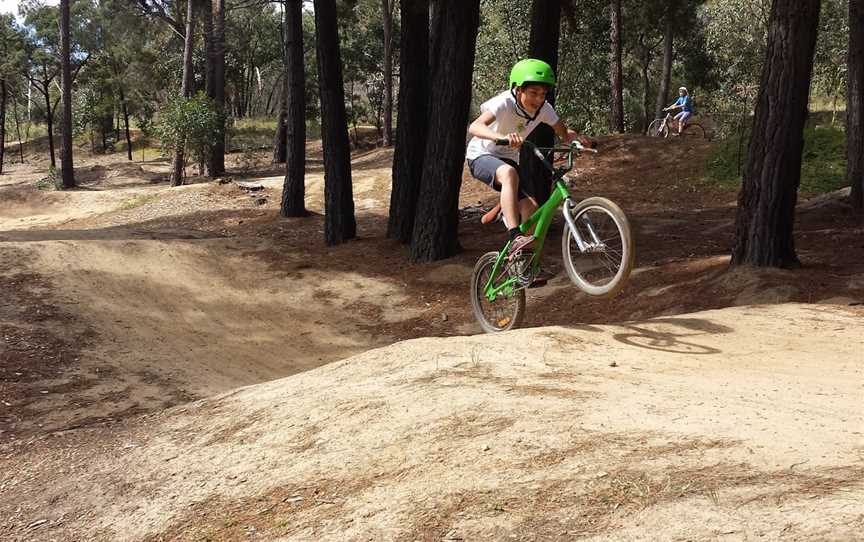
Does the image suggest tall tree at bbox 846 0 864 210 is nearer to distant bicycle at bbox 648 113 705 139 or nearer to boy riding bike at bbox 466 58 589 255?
boy riding bike at bbox 466 58 589 255

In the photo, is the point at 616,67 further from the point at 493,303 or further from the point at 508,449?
the point at 508,449

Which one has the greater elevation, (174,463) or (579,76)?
(579,76)

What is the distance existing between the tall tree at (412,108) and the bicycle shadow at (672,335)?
8.25 m

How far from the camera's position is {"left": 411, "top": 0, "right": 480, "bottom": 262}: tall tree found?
513 inches

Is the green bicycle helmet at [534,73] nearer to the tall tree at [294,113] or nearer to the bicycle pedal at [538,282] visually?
the bicycle pedal at [538,282]

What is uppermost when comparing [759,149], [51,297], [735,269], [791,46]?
[791,46]

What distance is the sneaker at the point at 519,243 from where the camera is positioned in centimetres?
700

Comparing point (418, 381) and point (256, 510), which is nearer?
point (256, 510)

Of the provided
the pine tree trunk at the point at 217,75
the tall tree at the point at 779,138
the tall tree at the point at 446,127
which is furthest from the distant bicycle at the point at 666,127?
the tall tree at the point at 779,138

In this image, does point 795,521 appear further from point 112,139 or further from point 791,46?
point 112,139

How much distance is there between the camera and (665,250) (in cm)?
1291

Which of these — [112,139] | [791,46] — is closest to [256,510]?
[791,46]

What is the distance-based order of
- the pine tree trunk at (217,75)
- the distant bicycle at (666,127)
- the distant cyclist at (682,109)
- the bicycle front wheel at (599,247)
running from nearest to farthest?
1. the bicycle front wheel at (599,247)
2. the distant cyclist at (682,109)
3. the distant bicycle at (666,127)
4. the pine tree trunk at (217,75)

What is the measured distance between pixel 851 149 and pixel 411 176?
344 inches
